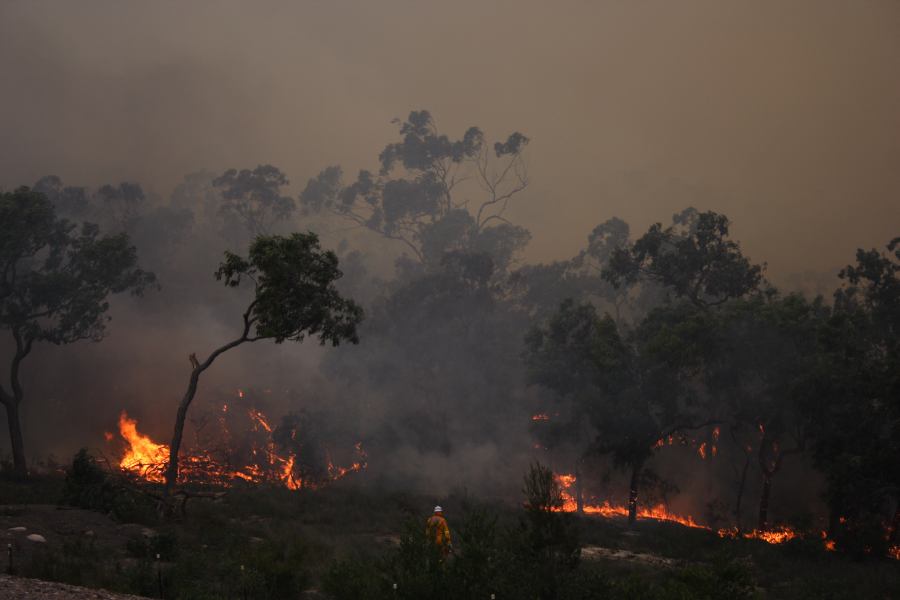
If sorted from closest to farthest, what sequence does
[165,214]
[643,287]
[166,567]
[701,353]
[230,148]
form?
[166,567] → [701,353] → [643,287] → [165,214] → [230,148]

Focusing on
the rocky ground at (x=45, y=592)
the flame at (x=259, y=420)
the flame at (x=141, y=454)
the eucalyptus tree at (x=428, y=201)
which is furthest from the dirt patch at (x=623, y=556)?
the eucalyptus tree at (x=428, y=201)

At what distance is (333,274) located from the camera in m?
26.0

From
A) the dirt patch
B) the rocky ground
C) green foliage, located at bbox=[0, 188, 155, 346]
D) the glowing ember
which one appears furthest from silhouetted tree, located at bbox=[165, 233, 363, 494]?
the glowing ember

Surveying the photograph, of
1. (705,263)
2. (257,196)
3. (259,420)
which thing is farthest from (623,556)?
(257,196)

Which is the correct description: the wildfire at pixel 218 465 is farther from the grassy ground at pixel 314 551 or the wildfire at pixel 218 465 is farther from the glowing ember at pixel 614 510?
the glowing ember at pixel 614 510

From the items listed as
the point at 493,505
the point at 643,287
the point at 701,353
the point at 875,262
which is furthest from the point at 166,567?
the point at 643,287

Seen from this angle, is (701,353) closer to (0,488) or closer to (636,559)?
(636,559)

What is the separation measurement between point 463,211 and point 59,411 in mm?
51933

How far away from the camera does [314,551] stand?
864 inches

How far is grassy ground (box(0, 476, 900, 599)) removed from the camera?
13383 millimetres

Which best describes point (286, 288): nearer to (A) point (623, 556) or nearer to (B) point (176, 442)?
(B) point (176, 442)

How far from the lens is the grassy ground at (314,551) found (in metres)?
13.4

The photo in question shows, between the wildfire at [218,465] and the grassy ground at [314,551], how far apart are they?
904 cm

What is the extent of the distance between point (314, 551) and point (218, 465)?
86.7 feet
